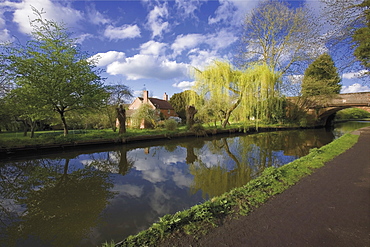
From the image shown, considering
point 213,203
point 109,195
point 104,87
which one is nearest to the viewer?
point 213,203

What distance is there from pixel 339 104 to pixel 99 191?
1187 inches

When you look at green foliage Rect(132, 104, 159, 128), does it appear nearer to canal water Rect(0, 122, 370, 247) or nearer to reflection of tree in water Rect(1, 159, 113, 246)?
canal water Rect(0, 122, 370, 247)

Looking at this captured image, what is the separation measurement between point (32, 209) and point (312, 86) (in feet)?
91.1

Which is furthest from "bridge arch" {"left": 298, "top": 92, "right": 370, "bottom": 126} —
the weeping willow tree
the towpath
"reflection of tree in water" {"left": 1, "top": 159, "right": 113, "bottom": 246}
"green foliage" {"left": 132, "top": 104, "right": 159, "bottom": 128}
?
"reflection of tree in water" {"left": 1, "top": 159, "right": 113, "bottom": 246}

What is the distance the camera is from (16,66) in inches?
347

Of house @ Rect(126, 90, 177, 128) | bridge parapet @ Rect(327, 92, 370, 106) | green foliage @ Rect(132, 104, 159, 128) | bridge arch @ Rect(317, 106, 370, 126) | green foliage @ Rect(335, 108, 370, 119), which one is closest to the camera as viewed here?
green foliage @ Rect(132, 104, 159, 128)

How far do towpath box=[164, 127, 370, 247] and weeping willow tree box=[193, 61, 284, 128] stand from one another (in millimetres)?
10913

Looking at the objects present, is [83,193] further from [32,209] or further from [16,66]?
[16,66]

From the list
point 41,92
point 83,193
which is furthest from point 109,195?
point 41,92

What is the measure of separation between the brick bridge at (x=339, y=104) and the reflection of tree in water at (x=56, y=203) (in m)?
29.2

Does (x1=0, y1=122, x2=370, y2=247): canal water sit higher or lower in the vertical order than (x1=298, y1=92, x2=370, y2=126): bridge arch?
lower

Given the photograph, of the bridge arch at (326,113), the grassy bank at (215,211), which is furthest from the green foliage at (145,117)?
the bridge arch at (326,113)

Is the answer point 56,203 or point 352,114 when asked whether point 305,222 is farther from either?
point 352,114

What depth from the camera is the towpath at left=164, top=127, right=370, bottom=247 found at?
2000mm
